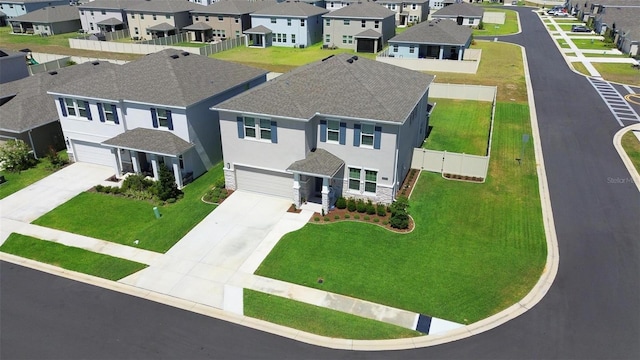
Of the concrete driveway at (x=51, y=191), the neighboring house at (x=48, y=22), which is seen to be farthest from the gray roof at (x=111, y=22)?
the concrete driveway at (x=51, y=191)

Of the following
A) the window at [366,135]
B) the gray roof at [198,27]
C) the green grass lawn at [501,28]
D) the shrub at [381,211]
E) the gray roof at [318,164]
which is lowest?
the shrub at [381,211]

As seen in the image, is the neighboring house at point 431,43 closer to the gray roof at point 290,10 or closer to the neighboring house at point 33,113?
the gray roof at point 290,10

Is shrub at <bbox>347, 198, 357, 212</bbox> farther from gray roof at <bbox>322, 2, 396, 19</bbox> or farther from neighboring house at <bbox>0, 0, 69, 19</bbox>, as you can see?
neighboring house at <bbox>0, 0, 69, 19</bbox>

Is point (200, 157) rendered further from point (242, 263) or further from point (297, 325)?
point (297, 325)

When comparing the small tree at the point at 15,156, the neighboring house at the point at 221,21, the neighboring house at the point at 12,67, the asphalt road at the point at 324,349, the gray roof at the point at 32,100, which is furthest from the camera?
the neighboring house at the point at 221,21

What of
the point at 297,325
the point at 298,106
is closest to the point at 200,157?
the point at 298,106

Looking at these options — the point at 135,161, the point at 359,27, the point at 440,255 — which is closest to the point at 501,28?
the point at 359,27

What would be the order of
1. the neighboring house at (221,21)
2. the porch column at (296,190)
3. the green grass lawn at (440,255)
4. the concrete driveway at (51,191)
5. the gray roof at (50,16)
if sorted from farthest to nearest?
1. the gray roof at (50,16)
2. the neighboring house at (221,21)
3. the concrete driveway at (51,191)
4. the porch column at (296,190)
5. the green grass lawn at (440,255)

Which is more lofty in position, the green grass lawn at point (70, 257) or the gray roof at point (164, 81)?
the gray roof at point (164, 81)
